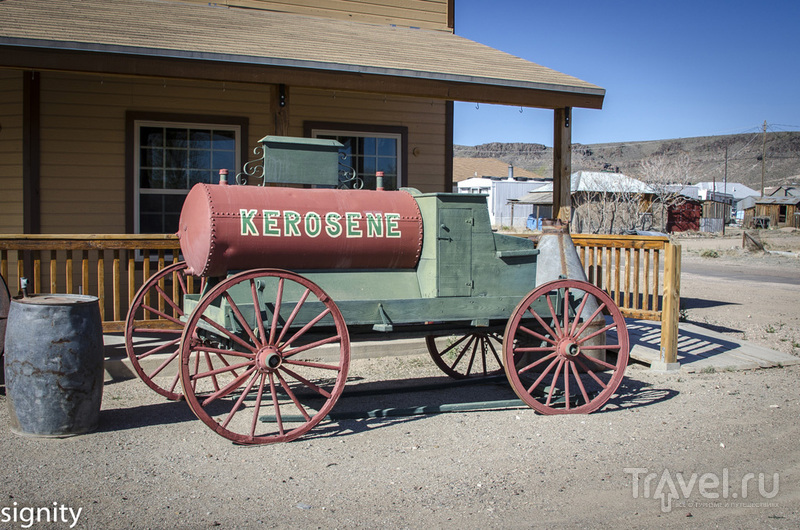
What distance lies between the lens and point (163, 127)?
9414 millimetres

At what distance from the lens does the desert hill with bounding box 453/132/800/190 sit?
11081 cm

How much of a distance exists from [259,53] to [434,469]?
5155mm

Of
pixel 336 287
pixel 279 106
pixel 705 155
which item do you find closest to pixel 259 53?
pixel 279 106

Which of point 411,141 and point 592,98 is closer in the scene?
point 592,98

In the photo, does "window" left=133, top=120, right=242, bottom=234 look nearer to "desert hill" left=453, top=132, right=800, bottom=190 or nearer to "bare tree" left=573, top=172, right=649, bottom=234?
"bare tree" left=573, top=172, right=649, bottom=234

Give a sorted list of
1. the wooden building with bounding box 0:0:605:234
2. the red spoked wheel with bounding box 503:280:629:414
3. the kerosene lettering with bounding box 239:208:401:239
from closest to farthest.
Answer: the kerosene lettering with bounding box 239:208:401:239 < the red spoked wheel with bounding box 503:280:629:414 < the wooden building with bounding box 0:0:605:234

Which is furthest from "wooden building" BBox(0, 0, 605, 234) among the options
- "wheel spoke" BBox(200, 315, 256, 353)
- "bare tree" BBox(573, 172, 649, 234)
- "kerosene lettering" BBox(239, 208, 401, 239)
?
"bare tree" BBox(573, 172, 649, 234)

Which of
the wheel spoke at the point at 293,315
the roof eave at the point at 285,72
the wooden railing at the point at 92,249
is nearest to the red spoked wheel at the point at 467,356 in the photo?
the wheel spoke at the point at 293,315

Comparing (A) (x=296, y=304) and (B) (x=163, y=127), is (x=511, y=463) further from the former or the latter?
(B) (x=163, y=127)

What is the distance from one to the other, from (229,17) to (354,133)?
7.76 ft

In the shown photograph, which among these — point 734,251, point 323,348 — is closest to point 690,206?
point 734,251

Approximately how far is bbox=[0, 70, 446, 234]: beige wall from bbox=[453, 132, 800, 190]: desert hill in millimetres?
94387

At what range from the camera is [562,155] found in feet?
29.3

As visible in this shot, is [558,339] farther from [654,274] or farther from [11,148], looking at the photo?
[11,148]
